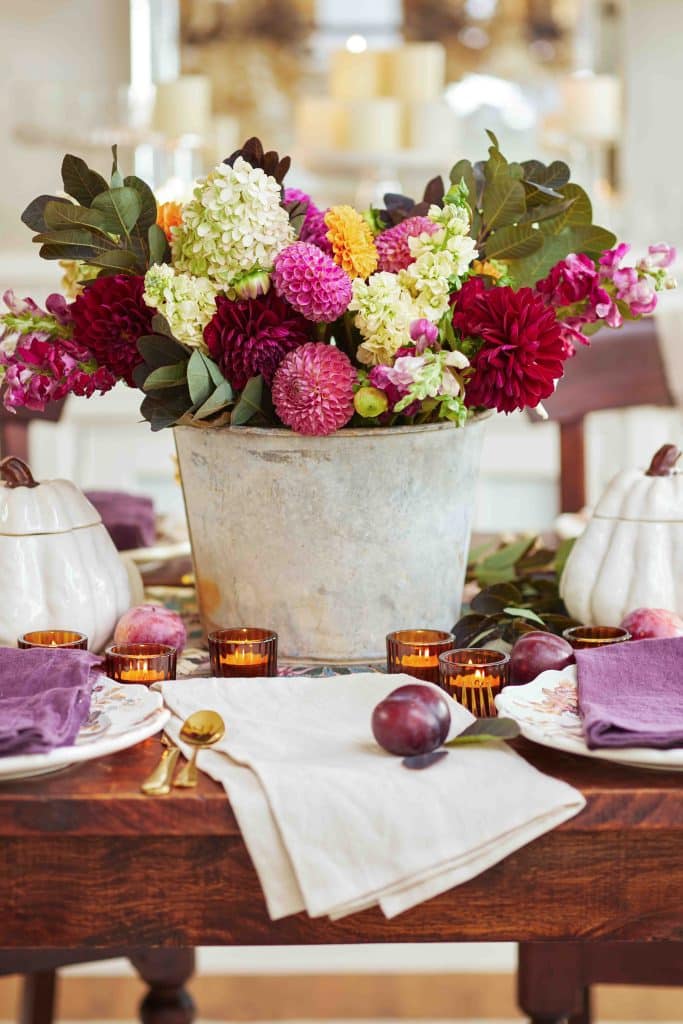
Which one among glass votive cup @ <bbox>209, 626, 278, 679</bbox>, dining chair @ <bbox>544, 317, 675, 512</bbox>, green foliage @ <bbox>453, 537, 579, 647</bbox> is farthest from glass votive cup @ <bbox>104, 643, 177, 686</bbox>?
dining chair @ <bbox>544, 317, 675, 512</bbox>

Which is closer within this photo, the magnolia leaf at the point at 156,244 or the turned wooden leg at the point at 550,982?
the magnolia leaf at the point at 156,244

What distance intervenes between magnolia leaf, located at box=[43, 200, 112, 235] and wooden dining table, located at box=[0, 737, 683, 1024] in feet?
1.45

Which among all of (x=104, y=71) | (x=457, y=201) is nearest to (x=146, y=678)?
(x=457, y=201)

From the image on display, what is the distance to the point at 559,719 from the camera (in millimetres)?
781

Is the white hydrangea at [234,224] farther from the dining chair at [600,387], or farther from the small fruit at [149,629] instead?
the dining chair at [600,387]

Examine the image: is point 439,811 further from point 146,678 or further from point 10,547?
point 10,547

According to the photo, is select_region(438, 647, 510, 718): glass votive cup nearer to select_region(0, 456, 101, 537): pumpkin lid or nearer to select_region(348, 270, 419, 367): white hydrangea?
select_region(348, 270, 419, 367): white hydrangea

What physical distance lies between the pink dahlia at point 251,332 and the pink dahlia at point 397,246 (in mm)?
82

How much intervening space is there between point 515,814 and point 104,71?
3.46m

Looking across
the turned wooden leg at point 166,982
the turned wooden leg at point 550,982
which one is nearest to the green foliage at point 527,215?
the turned wooden leg at point 550,982

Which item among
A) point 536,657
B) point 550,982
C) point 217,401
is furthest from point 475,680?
point 550,982

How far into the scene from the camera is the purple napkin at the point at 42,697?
0.72 metres

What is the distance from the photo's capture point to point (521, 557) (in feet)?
4.22

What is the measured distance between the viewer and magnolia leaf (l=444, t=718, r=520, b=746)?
747 mm
